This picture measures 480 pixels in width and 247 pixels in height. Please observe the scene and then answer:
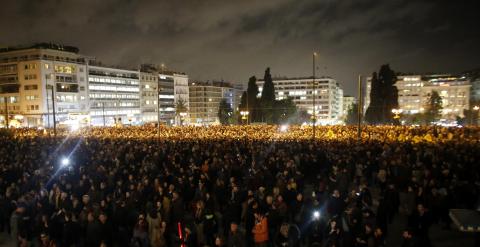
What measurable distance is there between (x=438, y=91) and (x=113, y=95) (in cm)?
9799

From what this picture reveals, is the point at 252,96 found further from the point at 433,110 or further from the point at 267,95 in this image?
the point at 433,110

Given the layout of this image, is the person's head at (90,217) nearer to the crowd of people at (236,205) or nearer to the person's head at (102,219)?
the crowd of people at (236,205)

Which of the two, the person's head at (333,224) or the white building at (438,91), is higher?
the white building at (438,91)

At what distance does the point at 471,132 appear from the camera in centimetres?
2669

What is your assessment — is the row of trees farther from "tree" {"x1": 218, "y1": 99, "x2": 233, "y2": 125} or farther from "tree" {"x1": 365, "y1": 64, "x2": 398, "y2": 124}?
"tree" {"x1": 218, "y1": 99, "x2": 233, "y2": 125}

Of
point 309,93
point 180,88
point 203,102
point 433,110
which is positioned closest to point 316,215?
point 433,110

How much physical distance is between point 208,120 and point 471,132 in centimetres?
10486

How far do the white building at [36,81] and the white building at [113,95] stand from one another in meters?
7.09

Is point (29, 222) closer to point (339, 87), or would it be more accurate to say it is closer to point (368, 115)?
point (368, 115)

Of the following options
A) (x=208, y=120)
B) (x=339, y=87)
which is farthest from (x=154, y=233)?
(x=339, y=87)

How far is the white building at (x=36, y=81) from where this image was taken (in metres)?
74.1

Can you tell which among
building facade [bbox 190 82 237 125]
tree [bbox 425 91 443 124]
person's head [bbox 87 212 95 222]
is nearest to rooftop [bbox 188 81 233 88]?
building facade [bbox 190 82 237 125]

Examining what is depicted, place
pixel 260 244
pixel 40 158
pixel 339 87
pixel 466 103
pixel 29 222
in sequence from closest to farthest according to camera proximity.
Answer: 1. pixel 260 244
2. pixel 29 222
3. pixel 40 158
4. pixel 466 103
5. pixel 339 87

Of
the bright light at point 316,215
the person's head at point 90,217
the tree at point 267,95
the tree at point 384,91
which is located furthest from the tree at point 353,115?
the person's head at point 90,217
